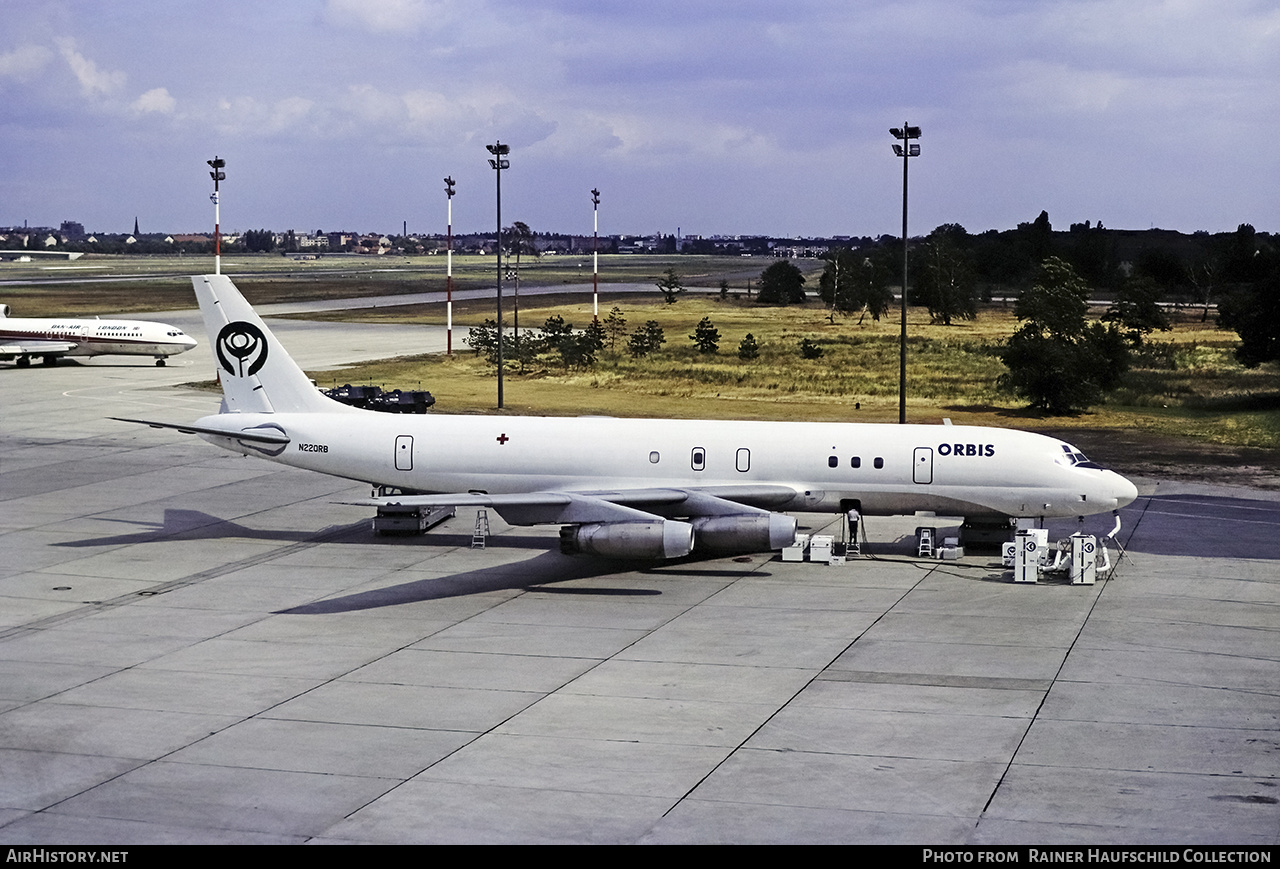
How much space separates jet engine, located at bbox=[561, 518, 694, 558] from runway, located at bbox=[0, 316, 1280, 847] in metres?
0.94

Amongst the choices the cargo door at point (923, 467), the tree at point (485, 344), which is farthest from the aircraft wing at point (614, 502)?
the tree at point (485, 344)

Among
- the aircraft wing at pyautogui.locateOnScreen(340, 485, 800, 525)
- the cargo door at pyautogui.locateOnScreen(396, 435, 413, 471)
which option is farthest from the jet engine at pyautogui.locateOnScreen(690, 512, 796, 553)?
the cargo door at pyautogui.locateOnScreen(396, 435, 413, 471)

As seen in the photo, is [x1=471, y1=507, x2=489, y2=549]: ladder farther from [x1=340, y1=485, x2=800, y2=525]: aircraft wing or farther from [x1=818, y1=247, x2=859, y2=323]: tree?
[x1=818, y1=247, x2=859, y2=323]: tree

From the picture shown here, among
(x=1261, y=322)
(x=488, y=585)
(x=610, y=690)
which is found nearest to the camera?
(x=610, y=690)

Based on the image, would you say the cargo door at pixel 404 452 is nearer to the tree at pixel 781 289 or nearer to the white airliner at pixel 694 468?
the white airliner at pixel 694 468

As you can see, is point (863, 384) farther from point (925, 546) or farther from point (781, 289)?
point (781, 289)

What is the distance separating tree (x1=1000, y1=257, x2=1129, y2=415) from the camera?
69625 millimetres

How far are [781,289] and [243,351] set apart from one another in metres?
139

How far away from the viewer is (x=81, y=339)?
9300cm

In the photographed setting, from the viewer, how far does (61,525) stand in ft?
137

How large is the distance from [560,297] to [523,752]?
163988 millimetres

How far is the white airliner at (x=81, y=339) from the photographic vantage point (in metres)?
92.4

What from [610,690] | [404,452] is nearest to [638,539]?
[404,452]
